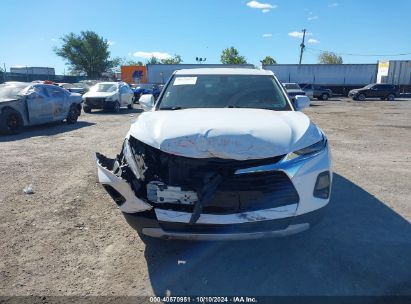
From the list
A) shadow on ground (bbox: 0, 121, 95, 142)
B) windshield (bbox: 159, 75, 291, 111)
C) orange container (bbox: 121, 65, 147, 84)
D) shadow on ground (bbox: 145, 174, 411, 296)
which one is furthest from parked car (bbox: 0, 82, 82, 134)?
orange container (bbox: 121, 65, 147, 84)

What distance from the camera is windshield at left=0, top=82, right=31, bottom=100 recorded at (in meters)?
10.7

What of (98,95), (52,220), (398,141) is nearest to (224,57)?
(98,95)

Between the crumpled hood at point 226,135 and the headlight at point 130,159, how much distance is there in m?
0.13

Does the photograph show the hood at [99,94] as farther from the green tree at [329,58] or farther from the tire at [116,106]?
the green tree at [329,58]

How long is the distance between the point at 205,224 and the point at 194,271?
562mm

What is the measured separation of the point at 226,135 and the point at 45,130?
10.1 metres

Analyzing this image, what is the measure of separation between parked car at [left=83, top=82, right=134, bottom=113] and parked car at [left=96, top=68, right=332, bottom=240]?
15716 millimetres

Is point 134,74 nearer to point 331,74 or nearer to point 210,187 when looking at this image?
point 331,74

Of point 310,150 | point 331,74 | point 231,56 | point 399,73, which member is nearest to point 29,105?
point 310,150

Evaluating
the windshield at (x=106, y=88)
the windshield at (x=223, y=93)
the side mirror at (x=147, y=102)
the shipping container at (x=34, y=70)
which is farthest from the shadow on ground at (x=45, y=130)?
the shipping container at (x=34, y=70)

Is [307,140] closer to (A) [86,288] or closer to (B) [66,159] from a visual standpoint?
(A) [86,288]

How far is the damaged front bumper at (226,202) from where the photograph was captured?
2846 millimetres

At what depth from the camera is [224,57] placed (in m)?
96.6

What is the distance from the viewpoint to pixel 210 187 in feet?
9.33
